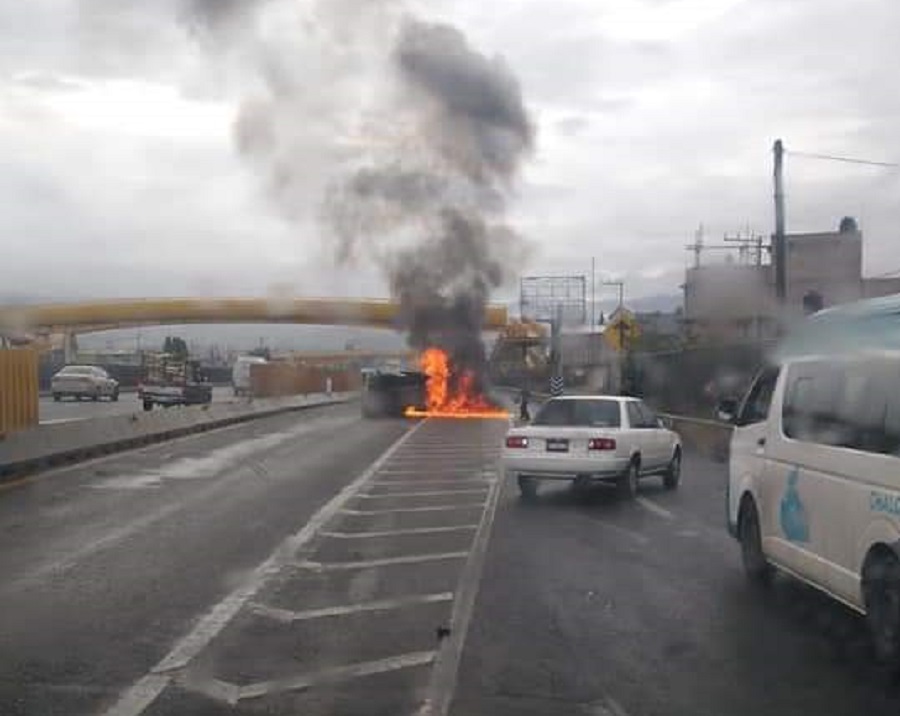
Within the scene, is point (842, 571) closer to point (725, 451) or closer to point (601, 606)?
point (601, 606)

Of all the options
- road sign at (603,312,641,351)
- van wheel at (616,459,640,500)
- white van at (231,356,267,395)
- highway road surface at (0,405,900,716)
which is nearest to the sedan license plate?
highway road surface at (0,405,900,716)

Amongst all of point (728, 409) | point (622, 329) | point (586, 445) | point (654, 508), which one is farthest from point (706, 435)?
point (728, 409)

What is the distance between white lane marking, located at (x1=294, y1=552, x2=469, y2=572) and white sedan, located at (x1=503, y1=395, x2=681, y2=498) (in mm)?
4403

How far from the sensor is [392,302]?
38.6m

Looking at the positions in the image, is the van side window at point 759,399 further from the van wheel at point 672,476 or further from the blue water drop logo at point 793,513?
the van wheel at point 672,476

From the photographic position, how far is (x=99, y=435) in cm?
2012

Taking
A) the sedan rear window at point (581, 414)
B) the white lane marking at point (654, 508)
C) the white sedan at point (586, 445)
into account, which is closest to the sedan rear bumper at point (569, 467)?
the white sedan at point (586, 445)

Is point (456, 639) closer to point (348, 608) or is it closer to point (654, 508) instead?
point (348, 608)

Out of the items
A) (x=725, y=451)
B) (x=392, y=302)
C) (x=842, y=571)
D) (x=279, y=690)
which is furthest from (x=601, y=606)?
(x=392, y=302)

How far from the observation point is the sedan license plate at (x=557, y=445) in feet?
45.6

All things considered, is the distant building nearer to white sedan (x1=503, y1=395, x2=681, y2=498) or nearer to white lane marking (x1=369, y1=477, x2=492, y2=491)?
white sedan (x1=503, y1=395, x2=681, y2=498)

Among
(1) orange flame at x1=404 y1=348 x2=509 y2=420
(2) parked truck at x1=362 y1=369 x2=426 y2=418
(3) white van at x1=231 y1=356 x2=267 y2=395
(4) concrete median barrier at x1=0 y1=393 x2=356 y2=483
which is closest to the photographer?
(4) concrete median barrier at x1=0 y1=393 x2=356 y2=483

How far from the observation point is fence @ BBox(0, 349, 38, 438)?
16.4 meters

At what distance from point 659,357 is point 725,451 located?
9761mm
